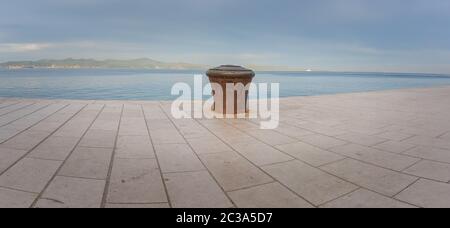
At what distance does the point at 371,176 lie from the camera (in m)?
3.46

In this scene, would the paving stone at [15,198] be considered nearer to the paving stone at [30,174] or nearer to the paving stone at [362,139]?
the paving stone at [30,174]

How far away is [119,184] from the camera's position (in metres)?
3.09

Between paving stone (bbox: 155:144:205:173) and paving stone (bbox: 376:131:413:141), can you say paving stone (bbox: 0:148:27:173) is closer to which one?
paving stone (bbox: 155:144:205:173)

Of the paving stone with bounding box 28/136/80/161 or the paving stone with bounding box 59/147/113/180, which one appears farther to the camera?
the paving stone with bounding box 28/136/80/161

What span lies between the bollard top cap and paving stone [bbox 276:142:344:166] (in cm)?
299

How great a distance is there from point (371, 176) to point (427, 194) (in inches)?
23.4

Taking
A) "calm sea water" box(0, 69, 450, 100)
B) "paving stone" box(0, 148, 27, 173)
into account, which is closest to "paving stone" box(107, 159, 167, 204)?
"paving stone" box(0, 148, 27, 173)

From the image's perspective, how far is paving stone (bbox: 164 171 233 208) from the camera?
2713 mm

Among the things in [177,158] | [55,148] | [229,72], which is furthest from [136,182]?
[229,72]

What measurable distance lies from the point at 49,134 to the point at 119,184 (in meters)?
2.77
